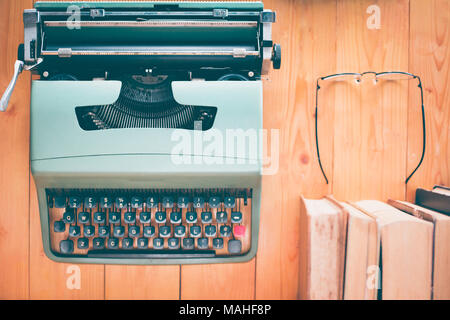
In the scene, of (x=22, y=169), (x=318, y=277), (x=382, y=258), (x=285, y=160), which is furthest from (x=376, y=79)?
(x=22, y=169)

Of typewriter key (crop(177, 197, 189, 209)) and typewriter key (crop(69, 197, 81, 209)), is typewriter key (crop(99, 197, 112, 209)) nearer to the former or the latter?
typewriter key (crop(69, 197, 81, 209))

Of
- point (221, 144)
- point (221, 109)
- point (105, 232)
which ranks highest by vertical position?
point (221, 109)

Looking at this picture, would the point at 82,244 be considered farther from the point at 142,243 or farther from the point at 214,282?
the point at 214,282

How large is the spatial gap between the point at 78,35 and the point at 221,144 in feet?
1.98

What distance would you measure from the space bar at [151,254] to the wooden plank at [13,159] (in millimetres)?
353

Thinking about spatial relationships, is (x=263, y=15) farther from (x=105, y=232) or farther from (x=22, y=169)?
(x=22, y=169)

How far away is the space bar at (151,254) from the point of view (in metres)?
0.98

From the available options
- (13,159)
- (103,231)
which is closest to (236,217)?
(103,231)

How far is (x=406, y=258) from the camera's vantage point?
0.83 metres

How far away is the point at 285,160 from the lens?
1097 mm

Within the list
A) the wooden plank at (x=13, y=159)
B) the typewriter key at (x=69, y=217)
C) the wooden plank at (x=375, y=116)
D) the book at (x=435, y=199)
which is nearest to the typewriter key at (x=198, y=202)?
the typewriter key at (x=69, y=217)

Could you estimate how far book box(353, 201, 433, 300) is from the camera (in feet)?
2.70

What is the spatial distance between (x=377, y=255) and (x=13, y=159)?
1363mm

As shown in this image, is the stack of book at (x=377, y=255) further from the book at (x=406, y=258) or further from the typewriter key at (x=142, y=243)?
the typewriter key at (x=142, y=243)
